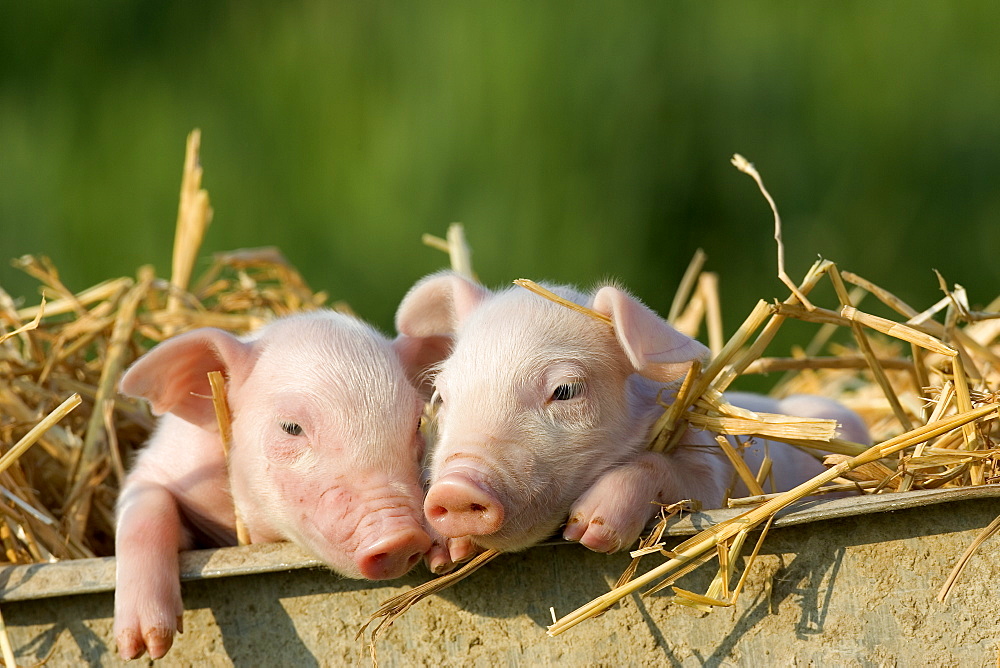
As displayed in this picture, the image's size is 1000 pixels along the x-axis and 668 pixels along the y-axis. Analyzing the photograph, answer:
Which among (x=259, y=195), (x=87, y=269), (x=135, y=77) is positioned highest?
(x=135, y=77)

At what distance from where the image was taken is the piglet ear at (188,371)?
2.28 meters

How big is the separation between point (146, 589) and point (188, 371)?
599 mm

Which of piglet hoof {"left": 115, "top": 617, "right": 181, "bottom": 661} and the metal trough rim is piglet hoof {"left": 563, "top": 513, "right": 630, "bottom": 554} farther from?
piglet hoof {"left": 115, "top": 617, "right": 181, "bottom": 661}

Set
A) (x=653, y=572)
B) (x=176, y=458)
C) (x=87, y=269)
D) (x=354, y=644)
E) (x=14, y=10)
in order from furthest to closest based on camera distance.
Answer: (x=14, y=10) → (x=87, y=269) → (x=176, y=458) → (x=354, y=644) → (x=653, y=572)

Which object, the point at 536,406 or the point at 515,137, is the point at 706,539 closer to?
the point at 536,406

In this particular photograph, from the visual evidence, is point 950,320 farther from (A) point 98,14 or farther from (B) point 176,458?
(A) point 98,14

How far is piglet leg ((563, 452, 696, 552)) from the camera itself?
1.80 m

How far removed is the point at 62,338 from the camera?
10.0ft

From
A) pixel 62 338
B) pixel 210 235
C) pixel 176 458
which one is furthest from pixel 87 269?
pixel 176 458

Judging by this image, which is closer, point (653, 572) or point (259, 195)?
point (653, 572)

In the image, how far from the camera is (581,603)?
188cm

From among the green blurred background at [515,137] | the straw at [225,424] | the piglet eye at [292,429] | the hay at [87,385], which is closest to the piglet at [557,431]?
the piglet eye at [292,429]

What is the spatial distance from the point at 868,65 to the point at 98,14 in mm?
5026

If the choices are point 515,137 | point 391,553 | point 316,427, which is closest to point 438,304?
point 316,427
